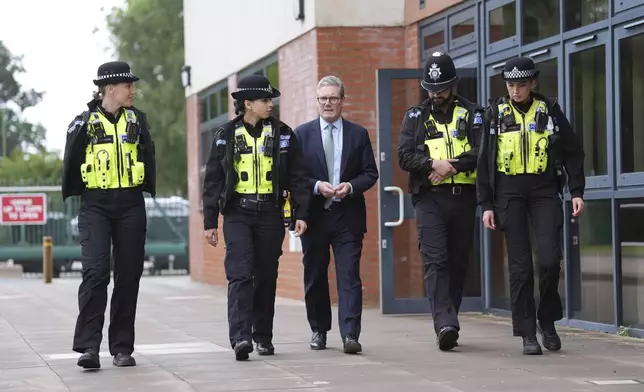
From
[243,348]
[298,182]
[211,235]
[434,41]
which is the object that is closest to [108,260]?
[211,235]

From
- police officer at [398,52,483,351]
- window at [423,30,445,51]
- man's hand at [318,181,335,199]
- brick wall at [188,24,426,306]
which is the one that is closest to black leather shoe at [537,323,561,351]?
police officer at [398,52,483,351]

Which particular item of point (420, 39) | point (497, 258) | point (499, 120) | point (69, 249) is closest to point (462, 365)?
point (499, 120)

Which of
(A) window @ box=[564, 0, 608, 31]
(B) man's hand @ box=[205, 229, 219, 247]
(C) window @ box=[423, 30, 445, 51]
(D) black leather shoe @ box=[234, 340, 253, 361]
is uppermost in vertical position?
(C) window @ box=[423, 30, 445, 51]

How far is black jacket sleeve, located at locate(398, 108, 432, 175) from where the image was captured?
32.8 feet

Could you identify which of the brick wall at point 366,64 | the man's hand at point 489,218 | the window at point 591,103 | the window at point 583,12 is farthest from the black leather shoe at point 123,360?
the brick wall at point 366,64

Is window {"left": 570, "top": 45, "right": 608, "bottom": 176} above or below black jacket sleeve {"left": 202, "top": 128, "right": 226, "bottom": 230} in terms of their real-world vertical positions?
above

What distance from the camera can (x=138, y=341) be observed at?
11461 millimetres

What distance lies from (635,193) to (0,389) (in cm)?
494

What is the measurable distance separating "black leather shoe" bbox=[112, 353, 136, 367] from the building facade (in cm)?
383

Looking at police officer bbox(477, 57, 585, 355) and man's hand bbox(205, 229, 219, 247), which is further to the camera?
man's hand bbox(205, 229, 219, 247)

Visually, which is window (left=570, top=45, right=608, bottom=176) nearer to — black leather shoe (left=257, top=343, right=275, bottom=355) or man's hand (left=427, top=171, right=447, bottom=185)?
man's hand (left=427, top=171, right=447, bottom=185)

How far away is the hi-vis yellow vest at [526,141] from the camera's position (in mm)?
9656

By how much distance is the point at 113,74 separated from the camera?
30.8 ft

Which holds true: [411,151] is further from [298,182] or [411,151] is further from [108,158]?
[108,158]
